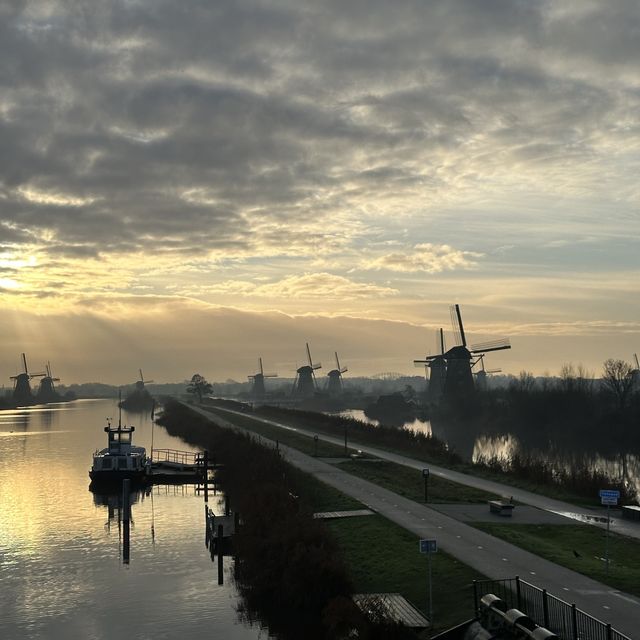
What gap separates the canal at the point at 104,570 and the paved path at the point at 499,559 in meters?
9.67

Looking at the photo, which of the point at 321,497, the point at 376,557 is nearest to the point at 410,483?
the point at 321,497

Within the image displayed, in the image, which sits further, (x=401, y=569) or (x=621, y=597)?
(x=401, y=569)

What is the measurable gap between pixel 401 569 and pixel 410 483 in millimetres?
25945

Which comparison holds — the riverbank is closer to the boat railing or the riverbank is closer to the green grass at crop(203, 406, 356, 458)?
the green grass at crop(203, 406, 356, 458)

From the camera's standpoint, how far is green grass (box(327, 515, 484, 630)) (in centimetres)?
2667

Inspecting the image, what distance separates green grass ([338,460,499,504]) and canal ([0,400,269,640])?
13.5 meters

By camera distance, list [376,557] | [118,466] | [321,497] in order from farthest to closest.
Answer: [118,466] → [321,497] → [376,557]

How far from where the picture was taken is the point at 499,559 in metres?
31.1

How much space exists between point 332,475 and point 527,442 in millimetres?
72029

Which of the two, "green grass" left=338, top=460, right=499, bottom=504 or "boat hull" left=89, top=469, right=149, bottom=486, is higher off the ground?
"green grass" left=338, top=460, right=499, bottom=504

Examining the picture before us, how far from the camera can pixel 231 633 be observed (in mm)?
30422

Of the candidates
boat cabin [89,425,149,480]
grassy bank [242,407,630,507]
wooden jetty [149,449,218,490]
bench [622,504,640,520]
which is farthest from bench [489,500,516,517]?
boat cabin [89,425,149,480]

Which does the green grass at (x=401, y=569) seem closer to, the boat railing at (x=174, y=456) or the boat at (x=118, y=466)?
the boat at (x=118, y=466)

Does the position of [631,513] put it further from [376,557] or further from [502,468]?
[502,468]
